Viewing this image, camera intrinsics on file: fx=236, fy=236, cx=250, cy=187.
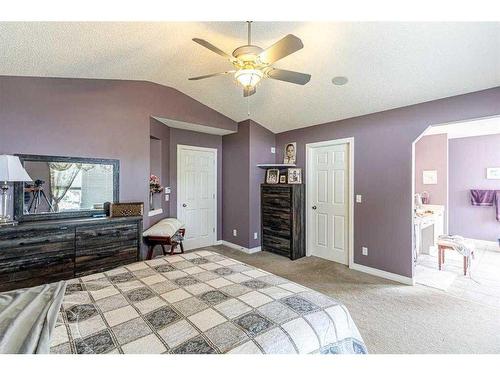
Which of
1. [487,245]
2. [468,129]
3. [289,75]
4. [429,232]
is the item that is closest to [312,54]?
[289,75]

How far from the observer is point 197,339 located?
923 millimetres

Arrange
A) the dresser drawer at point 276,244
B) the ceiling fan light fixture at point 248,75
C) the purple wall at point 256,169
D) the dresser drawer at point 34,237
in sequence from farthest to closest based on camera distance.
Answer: the purple wall at point 256,169, the dresser drawer at point 276,244, the dresser drawer at point 34,237, the ceiling fan light fixture at point 248,75

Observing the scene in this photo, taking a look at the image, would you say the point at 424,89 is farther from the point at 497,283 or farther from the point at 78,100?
the point at 78,100

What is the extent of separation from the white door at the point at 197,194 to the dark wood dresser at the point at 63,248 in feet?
4.94

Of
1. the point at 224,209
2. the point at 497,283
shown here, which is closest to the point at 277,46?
the point at 224,209

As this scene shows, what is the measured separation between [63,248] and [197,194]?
2379 millimetres

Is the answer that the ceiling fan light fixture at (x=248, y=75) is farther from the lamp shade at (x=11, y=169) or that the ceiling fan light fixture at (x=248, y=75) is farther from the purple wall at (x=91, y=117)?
the lamp shade at (x=11, y=169)

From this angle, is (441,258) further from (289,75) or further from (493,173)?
(289,75)

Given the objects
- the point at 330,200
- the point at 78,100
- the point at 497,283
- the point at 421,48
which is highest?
the point at 421,48

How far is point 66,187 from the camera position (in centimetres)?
283

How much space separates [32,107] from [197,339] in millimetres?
3085

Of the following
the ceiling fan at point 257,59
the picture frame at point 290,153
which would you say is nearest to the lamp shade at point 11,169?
the ceiling fan at point 257,59

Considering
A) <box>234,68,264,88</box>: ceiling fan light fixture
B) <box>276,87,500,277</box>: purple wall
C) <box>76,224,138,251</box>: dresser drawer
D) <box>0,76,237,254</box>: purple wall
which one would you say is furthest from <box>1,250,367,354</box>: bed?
<box>276,87,500,277</box>: purple wall

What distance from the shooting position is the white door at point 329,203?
380 cm
